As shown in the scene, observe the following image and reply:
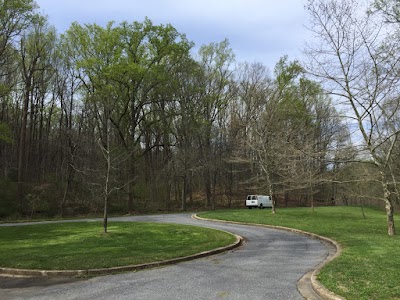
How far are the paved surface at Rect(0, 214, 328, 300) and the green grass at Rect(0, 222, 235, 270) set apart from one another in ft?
3.55

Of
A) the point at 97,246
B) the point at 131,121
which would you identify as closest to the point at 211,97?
the point at 131,121

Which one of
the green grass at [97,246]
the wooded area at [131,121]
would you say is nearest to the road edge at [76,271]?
the green grass at [97,246]

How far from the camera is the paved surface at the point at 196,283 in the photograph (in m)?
7.05

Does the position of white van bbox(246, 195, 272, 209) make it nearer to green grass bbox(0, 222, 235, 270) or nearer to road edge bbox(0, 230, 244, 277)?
green grass bbox(0, 222, 235, 270)

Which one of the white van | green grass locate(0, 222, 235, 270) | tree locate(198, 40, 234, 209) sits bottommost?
green grass locate(0, 222, 235, 270)

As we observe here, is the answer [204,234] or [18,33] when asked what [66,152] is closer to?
[18,33]

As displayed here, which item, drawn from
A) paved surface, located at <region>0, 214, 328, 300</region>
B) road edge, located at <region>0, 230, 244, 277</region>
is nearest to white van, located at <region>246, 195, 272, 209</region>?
paved surface, located at <region>0, 214, 328, 300</region>

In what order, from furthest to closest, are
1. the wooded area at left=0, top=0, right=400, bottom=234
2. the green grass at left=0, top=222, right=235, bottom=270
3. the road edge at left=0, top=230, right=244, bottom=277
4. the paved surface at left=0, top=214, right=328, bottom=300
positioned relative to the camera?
the wooded area at left=0, top=0, right=400, bottom=234 → the green grass at left=0, top=222, right=235, bottom=270 → the road edge at left=0, top=230, right=244, bottom=277 → the paved surface at left=0, top=214, right=328, bottom=300

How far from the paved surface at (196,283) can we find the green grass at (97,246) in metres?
1.08

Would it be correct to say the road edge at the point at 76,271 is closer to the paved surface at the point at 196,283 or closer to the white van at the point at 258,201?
the paved surface at the point at 196,283

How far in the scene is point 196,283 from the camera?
7914 millimetres

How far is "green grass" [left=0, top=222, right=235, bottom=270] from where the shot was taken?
403 inches

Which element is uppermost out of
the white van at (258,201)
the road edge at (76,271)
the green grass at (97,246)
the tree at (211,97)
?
the tree at (211,97)

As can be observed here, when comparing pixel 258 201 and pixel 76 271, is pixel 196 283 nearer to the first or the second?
pixel 76 271
